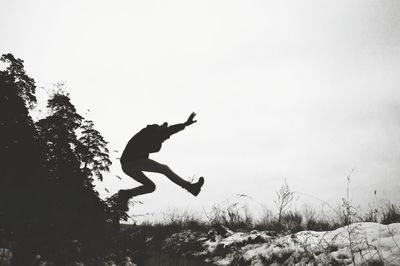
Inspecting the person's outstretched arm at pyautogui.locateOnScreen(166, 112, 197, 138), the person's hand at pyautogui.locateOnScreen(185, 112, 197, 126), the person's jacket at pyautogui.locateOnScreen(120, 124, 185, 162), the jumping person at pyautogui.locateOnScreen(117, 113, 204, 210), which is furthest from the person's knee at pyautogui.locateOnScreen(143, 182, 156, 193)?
the person's hand at pyautogui.locateOnScreen(185, 112, 197, 126)

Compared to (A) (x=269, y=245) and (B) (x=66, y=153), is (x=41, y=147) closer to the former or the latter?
(B) (x=66, y=153)

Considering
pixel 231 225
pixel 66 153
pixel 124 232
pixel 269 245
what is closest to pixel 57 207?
pixel 124 232

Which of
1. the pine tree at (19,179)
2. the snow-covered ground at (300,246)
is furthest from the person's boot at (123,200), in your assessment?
the snow-covered ground at (300,246)

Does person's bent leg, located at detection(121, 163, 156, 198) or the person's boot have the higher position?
person's bent leg, located at detection(121, 163, 156, 198)

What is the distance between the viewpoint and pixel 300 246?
6.82 m

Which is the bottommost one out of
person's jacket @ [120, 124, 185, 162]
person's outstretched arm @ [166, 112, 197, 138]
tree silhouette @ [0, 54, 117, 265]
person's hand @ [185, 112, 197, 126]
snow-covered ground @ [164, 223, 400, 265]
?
snow-covered ground @ [164, 223, 400, 265]

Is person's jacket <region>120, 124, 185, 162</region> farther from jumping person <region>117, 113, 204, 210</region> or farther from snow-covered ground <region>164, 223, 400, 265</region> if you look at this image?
snow-covered ground <region>164, 223, 400, 265</region>

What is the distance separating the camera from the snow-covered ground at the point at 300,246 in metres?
4.54

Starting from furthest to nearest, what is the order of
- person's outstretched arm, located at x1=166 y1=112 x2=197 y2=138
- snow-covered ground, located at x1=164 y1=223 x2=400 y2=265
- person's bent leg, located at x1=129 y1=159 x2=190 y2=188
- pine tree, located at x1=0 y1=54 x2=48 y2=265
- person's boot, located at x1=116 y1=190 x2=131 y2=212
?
snow-covered ground, located at x1=164 y1=223 x2=400 y2=265 < person's outstretched arm, located at x1=166 y1=112 x2=197 y2=138 < person's bent leg, located at x1=129 y1=159 x2=190 y2=188 < person's boot, located at x1=116 y1=190 x2=131 y2=212 < pine tree, located at x1=0 y1=54 x2=48 y2=265

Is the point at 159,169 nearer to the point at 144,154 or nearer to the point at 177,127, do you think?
the point at 144,154

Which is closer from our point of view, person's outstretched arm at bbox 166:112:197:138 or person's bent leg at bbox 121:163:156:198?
person's bent leg at bbox 121:163:156:198

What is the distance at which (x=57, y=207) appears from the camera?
7.69 feet

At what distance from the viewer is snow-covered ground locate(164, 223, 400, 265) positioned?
14.9 ft

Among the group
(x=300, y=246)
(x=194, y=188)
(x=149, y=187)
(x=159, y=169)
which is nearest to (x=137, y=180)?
(x=149, y=187)
